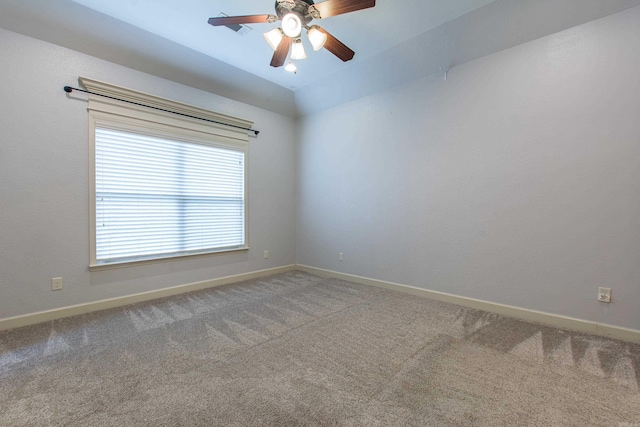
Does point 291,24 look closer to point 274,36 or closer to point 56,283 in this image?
point 274,36

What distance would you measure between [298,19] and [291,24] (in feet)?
0.22

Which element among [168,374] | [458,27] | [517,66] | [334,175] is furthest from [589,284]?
[168,374]

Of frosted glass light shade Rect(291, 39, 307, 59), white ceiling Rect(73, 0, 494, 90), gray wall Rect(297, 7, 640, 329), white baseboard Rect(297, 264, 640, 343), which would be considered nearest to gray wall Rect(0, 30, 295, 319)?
white ceiling Rect(73, 0, 494, 90)

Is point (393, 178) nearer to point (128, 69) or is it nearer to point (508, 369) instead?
point (508, 369)

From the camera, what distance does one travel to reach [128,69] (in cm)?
320

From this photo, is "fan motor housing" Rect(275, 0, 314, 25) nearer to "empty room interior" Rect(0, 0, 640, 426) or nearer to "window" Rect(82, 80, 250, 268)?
"empty room interior" Rect(0, 0, 640, 426)

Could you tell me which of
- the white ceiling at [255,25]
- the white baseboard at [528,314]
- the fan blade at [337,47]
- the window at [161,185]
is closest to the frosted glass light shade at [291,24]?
the fan blade at [337,47]

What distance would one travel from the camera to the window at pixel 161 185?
3086mm

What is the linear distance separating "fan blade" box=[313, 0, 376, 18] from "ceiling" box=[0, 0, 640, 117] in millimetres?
789

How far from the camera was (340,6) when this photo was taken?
2025 millimetres

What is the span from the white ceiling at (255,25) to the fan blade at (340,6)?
2.56 feet

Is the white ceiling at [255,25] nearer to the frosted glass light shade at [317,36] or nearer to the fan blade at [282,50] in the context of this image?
the fan blade at [282,50]

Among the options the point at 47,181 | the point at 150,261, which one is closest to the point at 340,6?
the point at 47,181

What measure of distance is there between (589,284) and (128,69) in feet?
17.0
